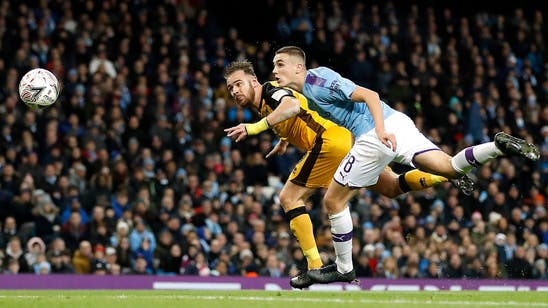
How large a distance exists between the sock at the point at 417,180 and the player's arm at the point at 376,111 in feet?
4.06

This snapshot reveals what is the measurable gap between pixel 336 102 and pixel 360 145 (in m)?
0.50

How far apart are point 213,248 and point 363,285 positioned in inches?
101

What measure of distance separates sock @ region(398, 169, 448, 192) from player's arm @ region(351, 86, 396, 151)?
1238 mm

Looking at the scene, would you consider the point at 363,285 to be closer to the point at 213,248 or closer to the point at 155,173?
the point at 213,248

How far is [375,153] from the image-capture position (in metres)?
10.5

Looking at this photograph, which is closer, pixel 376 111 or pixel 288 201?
pixel 376 111

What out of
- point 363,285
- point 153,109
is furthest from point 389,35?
point 363,285

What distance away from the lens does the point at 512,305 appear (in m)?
9.38

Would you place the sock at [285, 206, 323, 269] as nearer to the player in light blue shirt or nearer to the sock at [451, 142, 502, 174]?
the player in light blue shirt

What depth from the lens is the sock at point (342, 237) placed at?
10.9m

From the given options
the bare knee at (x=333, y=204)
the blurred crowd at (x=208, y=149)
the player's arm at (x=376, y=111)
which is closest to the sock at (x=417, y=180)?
the bare knee at (x=333, y=204)

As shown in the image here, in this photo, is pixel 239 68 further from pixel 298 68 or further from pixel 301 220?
pixel 301 220

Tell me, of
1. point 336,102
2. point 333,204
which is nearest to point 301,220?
point 333,204

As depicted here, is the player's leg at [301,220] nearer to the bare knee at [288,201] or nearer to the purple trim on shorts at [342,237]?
the bare knee at [288,201]
